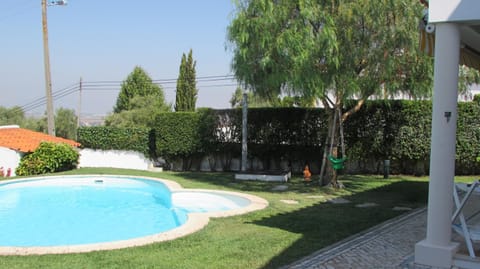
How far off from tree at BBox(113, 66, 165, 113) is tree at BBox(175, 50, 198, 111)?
→ 7.74m

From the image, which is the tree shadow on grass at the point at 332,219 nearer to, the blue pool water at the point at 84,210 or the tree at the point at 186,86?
the blue pool water at the point at 84,210

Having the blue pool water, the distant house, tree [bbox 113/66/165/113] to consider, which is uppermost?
tree [bbox 113/66/165/113]

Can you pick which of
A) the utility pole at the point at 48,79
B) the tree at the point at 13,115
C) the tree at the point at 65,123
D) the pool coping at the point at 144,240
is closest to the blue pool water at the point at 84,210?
the pool coping at the point at 144,240

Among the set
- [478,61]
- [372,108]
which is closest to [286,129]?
[372,108]

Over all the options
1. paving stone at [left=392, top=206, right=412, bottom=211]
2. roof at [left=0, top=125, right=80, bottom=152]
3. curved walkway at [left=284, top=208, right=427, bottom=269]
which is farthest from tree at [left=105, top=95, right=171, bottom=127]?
curved walkway at [left=284, top=208, right=427, bottom=269]

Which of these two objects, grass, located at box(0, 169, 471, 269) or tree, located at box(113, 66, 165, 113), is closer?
grass, located at box(0, 169, 471, 269)

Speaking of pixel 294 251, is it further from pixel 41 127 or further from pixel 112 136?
pixel 41 127

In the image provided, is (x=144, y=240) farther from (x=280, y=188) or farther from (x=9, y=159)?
(x=9, y=159)

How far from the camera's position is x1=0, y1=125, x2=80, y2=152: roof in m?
18.9

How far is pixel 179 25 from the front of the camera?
23.3 meters

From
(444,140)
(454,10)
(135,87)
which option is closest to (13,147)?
(444,140)

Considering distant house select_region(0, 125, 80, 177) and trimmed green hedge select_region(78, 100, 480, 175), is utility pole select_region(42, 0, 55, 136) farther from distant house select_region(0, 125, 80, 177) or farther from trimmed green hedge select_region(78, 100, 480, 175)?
trimmed green hedge select_region(78, 100, 480, 175)

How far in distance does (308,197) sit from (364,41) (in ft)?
14.1

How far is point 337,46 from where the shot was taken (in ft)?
35.7
